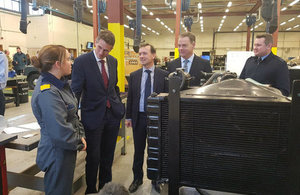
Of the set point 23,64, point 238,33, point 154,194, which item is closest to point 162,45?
point 238,33

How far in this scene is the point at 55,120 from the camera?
137 cm

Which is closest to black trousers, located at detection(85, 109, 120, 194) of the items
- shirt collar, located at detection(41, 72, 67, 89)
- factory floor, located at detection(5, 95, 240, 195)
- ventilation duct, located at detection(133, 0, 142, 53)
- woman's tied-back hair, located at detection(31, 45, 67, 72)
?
factory floor, located at detection(5, 95, 240, 195)

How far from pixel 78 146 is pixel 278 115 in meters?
1.22

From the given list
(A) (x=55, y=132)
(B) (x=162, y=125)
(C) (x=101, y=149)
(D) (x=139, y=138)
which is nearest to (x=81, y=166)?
(C) (x=101, y=149)

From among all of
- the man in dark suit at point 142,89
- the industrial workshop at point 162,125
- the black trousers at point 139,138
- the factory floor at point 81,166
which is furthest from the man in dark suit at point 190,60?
the factory floor at point 81,166

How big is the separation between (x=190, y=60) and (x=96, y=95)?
981 mm

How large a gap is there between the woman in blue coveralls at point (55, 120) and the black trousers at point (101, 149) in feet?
1.53

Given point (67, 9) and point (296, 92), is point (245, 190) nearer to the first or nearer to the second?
point (296, 92)

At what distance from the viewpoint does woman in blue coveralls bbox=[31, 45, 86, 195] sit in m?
1.38

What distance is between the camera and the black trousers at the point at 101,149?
2.02m

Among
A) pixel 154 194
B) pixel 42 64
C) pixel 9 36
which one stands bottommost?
pixel 154 194

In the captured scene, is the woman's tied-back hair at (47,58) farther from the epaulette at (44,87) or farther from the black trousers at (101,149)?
the black trousers at (101,149)

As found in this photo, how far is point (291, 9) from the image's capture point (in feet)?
44.3

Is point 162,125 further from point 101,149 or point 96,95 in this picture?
point 101,149
